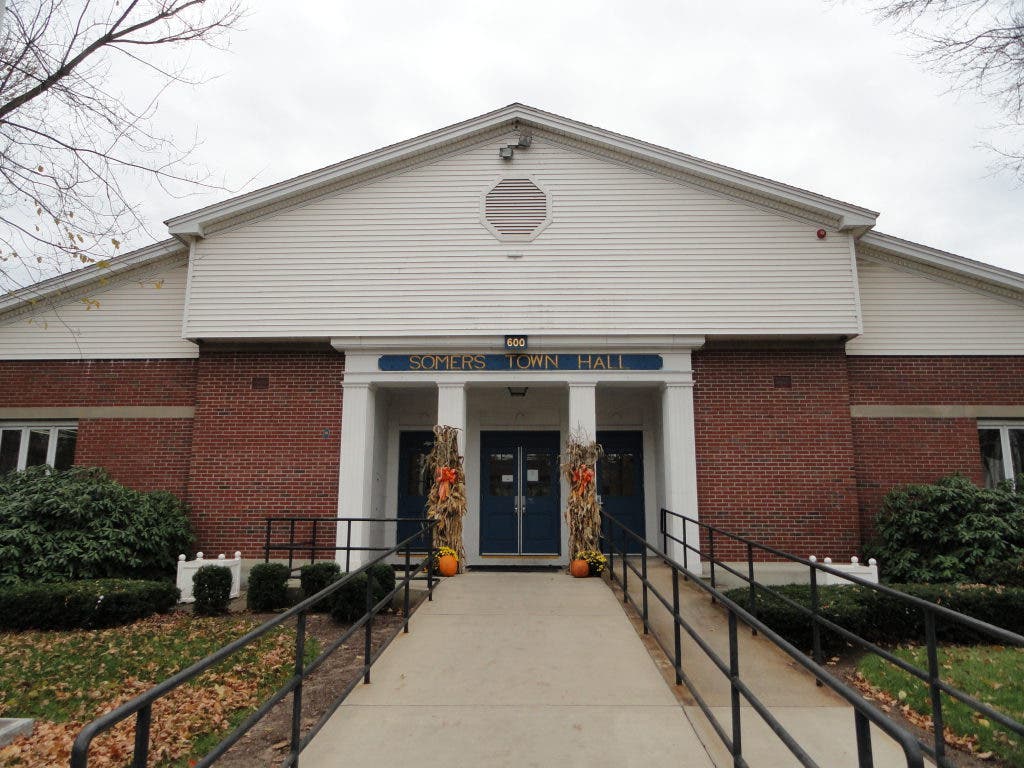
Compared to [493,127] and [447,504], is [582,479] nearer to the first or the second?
[447,504]

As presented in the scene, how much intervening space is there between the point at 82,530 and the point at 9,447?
417 centimetres

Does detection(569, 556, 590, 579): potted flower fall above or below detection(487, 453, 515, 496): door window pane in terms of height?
below

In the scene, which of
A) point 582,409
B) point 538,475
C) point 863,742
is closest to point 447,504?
point 582,409

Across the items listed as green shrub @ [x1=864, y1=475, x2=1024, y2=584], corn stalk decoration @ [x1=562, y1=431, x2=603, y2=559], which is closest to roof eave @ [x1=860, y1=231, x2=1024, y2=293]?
green shrub @ [x1=864, y1=475, x2=1024, y2=584]

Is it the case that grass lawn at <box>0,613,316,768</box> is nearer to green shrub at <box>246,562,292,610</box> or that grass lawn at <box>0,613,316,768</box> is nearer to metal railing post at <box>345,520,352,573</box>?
green shrub at <box>246,562,292,610</box>

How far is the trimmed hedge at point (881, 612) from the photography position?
7.09 m

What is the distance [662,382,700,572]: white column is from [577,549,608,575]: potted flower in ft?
5.70

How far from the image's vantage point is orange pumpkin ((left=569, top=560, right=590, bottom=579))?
9.66 meters

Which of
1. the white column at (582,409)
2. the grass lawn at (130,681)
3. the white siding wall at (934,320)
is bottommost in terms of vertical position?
the grass lawn at (130,681)

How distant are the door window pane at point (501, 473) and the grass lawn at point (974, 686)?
7.37 metres

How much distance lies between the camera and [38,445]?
488 inches

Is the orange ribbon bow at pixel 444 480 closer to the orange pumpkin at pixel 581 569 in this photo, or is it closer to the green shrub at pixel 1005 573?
the orange pumpkin at pixel 581 569

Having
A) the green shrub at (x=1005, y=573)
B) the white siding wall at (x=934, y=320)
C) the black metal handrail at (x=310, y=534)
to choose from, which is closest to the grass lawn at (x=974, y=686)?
the green shrub at (x=1005, y=573)

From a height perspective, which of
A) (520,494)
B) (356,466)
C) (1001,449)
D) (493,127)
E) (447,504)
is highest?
(493,127)
